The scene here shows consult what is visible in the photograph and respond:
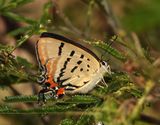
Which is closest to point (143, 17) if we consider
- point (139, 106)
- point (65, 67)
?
point (65, 67)

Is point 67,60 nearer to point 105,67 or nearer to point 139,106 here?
point 105,67

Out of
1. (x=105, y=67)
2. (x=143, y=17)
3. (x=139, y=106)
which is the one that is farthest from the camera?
(x=143, y=17)

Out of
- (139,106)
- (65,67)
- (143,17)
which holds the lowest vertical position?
(139,106)

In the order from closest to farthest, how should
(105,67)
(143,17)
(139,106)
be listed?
1. (139,106)
2. (105,67)
3. (143,17)

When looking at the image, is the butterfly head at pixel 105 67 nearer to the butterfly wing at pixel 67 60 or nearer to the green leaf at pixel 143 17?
the butterfly wing at pixel 67 60

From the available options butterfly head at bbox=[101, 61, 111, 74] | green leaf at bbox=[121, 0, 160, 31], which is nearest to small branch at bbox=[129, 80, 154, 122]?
butterfly head at bbox=[101, 61, 111, 74]

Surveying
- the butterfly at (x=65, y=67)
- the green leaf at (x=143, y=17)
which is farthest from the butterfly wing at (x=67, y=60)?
the green leaf at (x=143, y=17)

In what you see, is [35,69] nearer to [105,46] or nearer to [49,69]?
[49,69]
